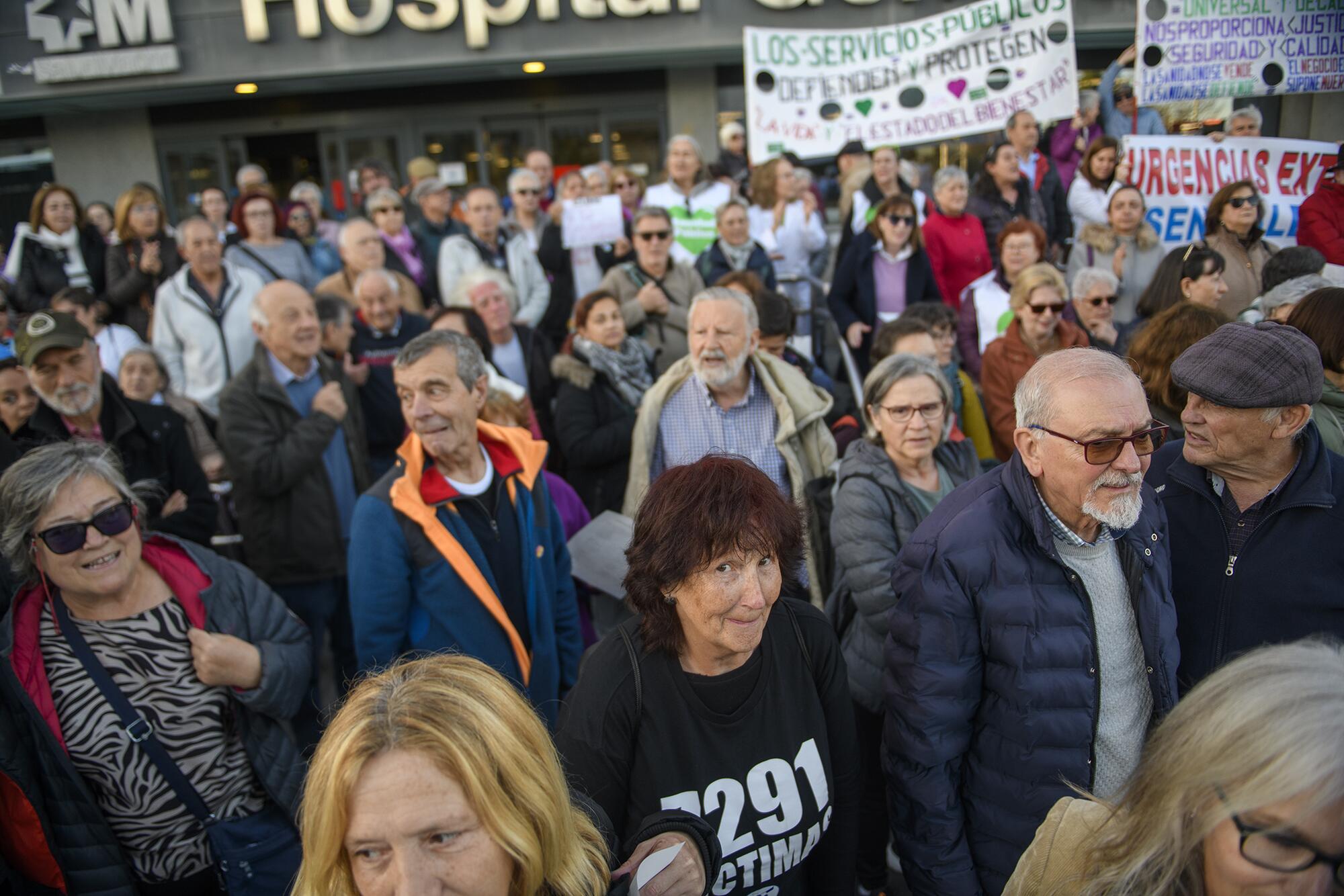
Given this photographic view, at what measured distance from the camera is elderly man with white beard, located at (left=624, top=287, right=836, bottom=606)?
368 centimetres

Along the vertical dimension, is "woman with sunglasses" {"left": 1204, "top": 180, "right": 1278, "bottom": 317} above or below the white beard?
above

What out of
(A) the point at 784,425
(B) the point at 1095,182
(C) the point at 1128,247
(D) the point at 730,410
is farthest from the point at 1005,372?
(B) the point at 1095,182

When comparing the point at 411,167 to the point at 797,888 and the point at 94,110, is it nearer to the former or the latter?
the point at 94,110

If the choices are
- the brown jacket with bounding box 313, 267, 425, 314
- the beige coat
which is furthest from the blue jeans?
the brown jacket with bounding box 313, 267, 425, 314

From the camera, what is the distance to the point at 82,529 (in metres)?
2.38

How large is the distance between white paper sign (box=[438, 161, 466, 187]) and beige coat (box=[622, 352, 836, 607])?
39.6 ft

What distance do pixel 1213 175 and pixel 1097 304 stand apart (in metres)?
2.33

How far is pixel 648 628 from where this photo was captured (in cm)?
212

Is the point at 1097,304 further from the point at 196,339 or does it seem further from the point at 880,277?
the point at 196,339

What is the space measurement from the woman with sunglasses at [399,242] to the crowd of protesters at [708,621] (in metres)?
3.10

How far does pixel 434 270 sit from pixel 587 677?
19.9ft

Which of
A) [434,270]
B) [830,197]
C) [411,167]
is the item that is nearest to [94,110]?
[411,167]

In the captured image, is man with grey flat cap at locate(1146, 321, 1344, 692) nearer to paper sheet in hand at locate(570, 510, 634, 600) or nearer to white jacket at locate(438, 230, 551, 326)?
paper sheet in hand at locate(570, 510, 634, 600)

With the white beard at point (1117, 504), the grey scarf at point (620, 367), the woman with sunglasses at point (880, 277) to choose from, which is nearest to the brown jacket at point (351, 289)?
the grey scarf at point (620, 367)
